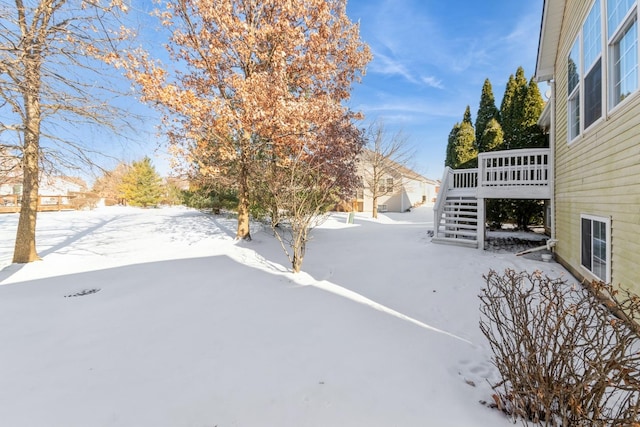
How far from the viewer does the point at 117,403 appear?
91.7 inches

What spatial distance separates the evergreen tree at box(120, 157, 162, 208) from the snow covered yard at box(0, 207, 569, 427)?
76.6 ft

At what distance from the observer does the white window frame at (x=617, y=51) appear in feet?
11.8

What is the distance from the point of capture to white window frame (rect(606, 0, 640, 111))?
3.58 m

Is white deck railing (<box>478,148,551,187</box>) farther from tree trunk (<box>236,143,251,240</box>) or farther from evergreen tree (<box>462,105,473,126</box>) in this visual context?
tree trunk (<box>236,143,251,240</box>)

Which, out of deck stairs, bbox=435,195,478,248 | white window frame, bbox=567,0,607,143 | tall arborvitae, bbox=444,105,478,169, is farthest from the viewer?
tall arborvitae, bbox=444,105,478,169

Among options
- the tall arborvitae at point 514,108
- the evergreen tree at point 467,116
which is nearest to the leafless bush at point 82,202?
the evergreen tree at point 467,116

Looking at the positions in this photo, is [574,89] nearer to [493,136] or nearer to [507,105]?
[493,136]

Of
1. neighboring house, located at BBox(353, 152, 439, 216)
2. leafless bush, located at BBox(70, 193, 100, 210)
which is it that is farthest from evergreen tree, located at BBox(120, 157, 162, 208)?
neighboring house, located at BBox(353, 152, 439, 216)

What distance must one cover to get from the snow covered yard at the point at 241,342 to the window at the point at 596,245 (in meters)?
1.03

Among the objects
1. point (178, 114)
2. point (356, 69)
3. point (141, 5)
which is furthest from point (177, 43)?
point (356, 69)

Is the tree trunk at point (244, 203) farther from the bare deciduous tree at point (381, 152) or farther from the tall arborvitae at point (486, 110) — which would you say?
the bare deciduous tree at point (381, 152)

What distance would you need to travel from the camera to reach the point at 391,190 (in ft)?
80.9

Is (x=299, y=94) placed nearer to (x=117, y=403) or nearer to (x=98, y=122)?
(x=98, y=122)

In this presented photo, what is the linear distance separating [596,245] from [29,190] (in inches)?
492
